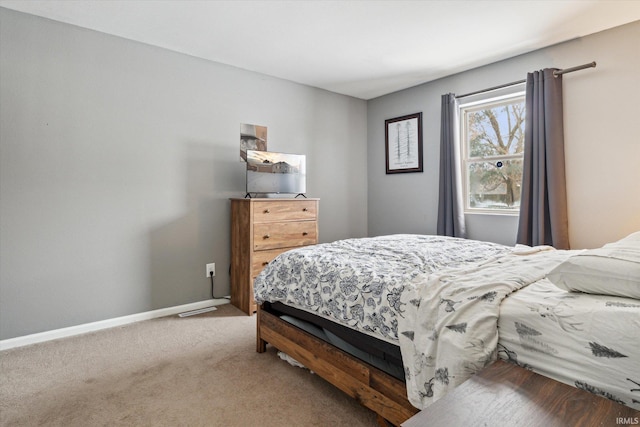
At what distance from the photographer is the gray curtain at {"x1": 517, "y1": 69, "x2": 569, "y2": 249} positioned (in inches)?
114

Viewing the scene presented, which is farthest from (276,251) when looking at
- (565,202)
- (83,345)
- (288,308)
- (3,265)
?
(565,202)

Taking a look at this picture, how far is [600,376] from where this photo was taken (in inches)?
36.5

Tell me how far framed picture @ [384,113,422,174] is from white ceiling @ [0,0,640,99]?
0.76m

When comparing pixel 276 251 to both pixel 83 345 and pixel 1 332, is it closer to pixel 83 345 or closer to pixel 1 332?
pixel 83 345

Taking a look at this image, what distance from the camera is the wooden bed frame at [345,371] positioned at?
1398 millimetres

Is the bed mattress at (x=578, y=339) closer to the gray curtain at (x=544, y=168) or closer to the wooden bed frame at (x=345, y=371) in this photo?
the wooden bed frame at (x=345, y=371)

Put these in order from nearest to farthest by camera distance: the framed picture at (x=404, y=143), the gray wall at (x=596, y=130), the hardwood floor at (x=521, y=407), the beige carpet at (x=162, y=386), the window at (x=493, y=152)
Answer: the hardwood floor at (x=521, y=407) → the beige carpet at (x=162, y=386) → the gray wall at (x=596, y=130) → the window at (x=493, y=152) → the framed picture at (x=404, y=143)

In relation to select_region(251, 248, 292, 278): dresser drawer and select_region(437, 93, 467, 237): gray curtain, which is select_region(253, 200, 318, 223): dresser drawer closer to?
select_region(251, 248, 292, 278): dresser drawer

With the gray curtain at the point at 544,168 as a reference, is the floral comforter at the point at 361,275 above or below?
below

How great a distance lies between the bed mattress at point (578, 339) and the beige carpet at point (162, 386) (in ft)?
2.87

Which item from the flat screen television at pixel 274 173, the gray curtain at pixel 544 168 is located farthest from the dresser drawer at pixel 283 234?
the gray curtain at pixel 544 168

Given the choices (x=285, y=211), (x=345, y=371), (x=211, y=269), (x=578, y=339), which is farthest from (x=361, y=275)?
(x=211, y=269)

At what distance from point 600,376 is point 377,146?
3.92m

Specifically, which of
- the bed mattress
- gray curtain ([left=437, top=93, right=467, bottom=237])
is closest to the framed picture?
gray curtain ([left=437, top=93, right=467, bottom=237])
